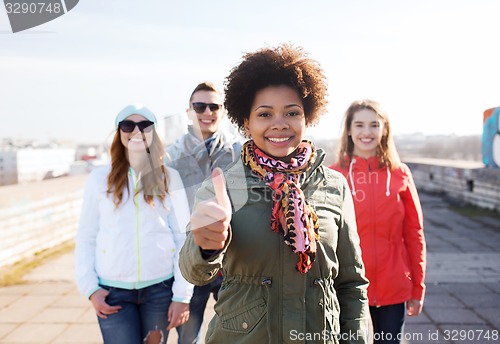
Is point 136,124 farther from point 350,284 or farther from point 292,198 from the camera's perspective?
point 350,284

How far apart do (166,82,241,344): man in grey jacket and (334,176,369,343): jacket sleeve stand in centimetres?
60

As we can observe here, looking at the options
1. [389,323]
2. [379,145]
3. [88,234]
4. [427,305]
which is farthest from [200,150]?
[427,305]

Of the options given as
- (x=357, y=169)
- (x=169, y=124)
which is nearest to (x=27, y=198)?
(x=357, y=169)

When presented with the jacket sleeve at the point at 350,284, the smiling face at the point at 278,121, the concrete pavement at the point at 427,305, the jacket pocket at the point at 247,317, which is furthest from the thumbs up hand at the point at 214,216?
the concrete pavement at the point at 427,305

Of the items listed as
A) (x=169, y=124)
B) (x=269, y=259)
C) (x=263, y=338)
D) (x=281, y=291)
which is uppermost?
(x=169, y=124)

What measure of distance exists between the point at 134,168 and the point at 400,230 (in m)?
1.57

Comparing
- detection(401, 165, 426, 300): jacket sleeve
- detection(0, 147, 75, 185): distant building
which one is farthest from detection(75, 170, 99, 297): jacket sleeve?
detection(0, 147, 75, 185): distant building

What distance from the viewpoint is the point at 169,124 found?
1.62m

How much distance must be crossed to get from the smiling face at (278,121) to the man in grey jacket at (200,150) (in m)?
0.32

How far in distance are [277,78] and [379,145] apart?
4.37 feet

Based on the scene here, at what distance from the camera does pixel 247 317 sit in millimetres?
1568

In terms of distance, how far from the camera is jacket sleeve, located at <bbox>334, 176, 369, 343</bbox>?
1.71 m

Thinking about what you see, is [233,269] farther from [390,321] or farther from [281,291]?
[390,321]

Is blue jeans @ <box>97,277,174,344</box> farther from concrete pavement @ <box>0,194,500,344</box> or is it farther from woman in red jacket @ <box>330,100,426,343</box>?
concrete pavement @ <box>0,194,500,344</box>
